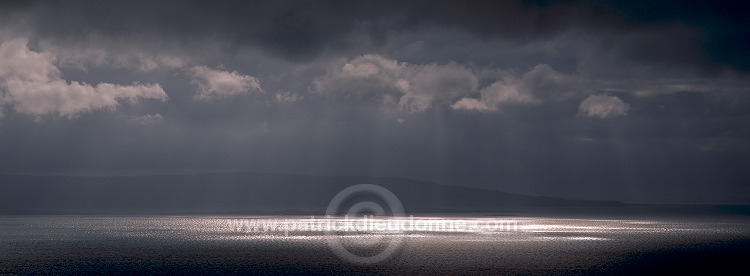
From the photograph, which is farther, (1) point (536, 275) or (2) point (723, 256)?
(2) point (723, 256)

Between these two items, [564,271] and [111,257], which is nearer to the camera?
[564,271]

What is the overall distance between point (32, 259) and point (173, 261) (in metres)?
21.8

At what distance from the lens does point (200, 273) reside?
71375 millimetres

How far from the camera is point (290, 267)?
78.2 metres

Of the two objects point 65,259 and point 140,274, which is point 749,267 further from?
point 65,259

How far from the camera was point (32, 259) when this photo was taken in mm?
91625

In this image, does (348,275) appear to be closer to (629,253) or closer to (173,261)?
(173,261)

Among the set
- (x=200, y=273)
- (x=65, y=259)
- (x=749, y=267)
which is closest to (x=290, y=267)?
(x=200, y=273)

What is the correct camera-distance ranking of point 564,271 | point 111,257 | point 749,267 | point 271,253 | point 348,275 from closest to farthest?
1. point 348,275
2. point 564,271
3. point 749,267
4. point 111,257
5. point 271,253

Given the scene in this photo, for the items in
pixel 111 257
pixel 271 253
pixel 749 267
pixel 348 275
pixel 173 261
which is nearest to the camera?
pixel 348 275

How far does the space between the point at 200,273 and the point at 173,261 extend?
1741 cm

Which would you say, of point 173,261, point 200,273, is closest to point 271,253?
point 173,261

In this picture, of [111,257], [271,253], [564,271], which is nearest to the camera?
[564,271]

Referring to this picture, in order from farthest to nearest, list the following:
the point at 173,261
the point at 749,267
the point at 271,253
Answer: the point at 271,253 < the point at 173,261 < the point at 749,267
